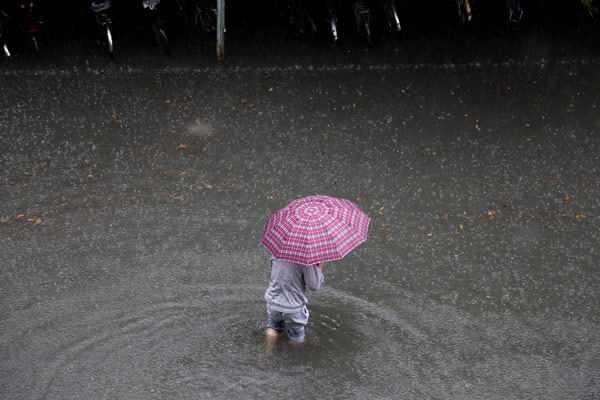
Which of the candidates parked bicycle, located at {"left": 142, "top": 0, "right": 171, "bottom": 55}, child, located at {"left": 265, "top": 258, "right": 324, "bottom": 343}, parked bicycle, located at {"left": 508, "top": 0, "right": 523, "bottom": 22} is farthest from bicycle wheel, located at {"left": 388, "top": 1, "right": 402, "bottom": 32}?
child, located at {"left": 265, "top": 258, "right": 324, "bottom": 343}

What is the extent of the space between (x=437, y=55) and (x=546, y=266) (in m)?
5.08

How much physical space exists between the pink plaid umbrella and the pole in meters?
5.93

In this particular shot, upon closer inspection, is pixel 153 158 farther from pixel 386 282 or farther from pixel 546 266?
pixel 546 266

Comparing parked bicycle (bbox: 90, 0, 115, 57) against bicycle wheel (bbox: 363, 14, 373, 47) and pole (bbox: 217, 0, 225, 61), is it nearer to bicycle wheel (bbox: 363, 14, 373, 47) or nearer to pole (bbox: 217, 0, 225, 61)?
pole (bbox: 217, 0, 225, 61)

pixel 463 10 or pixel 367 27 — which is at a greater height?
pixel 463 10

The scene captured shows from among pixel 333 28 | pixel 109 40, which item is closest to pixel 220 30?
pixel 109 40

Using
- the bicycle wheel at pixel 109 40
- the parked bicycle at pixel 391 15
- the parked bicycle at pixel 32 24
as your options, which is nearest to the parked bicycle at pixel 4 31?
the parked bicycle at pixel 32 24

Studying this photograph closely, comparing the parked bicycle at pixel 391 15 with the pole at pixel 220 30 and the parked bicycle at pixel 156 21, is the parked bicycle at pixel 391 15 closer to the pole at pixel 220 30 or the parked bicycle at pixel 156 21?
the pole at pixel 220 30

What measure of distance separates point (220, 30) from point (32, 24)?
2860 millimetres

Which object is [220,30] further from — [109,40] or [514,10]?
[514,10]

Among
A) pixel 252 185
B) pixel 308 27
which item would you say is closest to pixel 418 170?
pixel 252 185

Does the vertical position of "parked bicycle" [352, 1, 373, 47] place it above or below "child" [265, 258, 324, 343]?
above

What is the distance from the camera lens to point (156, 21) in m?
10.4

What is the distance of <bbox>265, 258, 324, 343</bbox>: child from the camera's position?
4.82m
